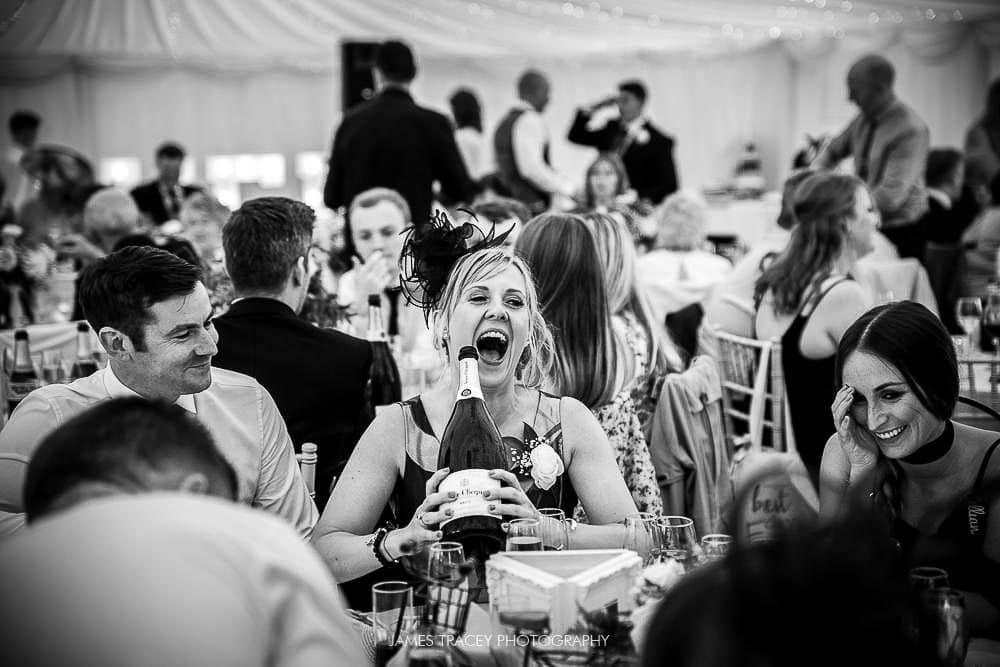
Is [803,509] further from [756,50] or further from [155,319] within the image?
[756,50]

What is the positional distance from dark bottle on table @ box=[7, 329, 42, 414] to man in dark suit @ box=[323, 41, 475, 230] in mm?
2408

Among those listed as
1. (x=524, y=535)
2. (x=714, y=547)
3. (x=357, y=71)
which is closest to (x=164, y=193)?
(x=357, y=71)

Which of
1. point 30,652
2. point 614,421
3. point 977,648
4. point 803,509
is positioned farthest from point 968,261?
point 30,652

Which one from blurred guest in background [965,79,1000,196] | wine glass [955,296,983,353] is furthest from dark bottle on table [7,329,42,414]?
blurred guest in background [965,79,1000,196]

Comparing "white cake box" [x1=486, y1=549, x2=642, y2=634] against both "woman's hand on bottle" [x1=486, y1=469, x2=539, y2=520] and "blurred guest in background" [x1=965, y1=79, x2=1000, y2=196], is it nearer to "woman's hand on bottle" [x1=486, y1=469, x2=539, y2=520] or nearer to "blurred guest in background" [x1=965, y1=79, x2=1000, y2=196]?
"woman's hand on bottle" [x1=486, y1=469, x2=539, y2=520]

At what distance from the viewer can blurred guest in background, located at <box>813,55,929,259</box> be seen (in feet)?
20.9

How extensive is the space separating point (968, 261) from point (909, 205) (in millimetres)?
1865

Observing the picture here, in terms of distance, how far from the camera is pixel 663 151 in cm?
882

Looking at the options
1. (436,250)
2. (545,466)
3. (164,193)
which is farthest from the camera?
(164,193)

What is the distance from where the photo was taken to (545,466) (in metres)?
2.14

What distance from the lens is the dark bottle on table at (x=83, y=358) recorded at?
12.7ft

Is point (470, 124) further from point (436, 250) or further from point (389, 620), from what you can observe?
point (389, 620)

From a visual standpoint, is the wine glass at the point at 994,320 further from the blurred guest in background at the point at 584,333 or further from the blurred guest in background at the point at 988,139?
the blurred guest in background at the point at 988,139

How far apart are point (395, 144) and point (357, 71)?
402 cm
